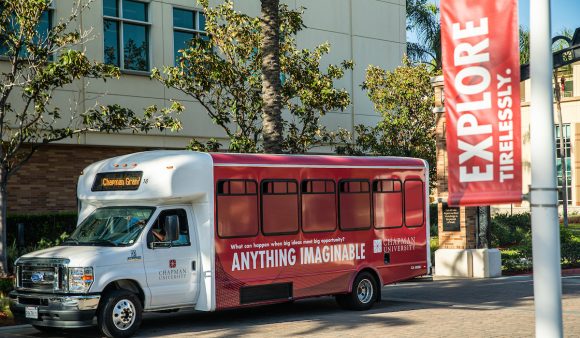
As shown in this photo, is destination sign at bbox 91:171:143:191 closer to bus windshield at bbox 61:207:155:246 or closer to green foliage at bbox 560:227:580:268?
bus windshield at bbox 61:207:155:246

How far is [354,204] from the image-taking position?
17.1 metres

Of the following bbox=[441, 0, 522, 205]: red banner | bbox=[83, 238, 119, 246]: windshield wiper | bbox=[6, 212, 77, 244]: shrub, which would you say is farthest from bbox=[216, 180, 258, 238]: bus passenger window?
bbox=[6, 212, 77, 244]: shrub

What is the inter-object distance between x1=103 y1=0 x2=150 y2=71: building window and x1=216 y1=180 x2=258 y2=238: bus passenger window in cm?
1225

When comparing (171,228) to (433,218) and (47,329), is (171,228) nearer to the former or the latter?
(47,329)

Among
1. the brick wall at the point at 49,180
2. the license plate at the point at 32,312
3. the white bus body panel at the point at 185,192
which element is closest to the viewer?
the license plate at the point at 32,312

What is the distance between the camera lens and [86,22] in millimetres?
25469

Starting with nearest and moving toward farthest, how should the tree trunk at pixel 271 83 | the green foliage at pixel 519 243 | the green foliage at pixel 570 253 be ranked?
the tree trunk at pixel 271 83 → the green foliage at pixel 519 243 → the green foliage at pixel 570 253

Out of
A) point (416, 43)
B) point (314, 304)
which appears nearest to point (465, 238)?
point (314, 304)

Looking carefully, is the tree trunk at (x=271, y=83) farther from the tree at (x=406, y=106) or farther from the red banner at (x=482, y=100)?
the red banner at (x=482, y=100)

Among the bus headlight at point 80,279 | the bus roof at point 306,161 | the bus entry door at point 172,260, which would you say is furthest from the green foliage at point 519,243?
the bus headlight at point 80,279

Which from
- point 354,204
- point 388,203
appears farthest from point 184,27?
point 354,204

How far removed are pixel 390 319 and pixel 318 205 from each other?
254cm

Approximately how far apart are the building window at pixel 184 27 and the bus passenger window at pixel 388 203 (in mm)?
12100

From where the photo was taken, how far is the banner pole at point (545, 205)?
623cm
